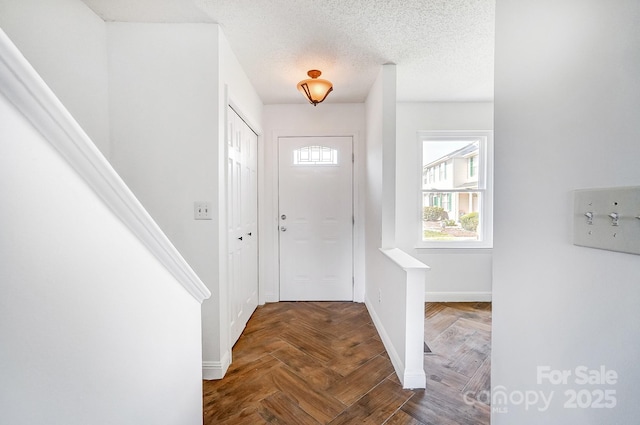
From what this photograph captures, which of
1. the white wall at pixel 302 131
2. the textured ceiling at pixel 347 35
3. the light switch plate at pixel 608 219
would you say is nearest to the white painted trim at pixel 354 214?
the white wall at pixel 302 131

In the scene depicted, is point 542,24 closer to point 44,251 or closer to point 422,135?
point 44,251

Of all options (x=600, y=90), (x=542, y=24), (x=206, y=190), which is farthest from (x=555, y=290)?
(x=206, y=190)

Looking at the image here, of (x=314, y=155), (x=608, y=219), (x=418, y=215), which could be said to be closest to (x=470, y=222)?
(x=418, y=215)

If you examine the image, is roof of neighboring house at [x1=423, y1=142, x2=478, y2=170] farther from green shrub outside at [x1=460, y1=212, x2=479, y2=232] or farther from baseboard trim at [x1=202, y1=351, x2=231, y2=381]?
baseboard trim at [x1=202, y1=351, x2=231, y2=381]

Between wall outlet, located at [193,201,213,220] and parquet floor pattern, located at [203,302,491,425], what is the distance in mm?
1109

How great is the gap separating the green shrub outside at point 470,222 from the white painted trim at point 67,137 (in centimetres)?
321

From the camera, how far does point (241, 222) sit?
236 centimetres

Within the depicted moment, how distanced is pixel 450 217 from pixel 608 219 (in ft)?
8.98

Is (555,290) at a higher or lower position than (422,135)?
lower

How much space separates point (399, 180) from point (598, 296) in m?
2.57

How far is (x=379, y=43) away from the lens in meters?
1.90

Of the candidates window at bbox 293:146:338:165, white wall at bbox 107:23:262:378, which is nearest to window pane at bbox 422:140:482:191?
window at bbox 293:146:338:165

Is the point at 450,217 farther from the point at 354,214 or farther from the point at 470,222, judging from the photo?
the point at 354,214

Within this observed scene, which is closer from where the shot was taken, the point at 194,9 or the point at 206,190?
the point at 194,9
